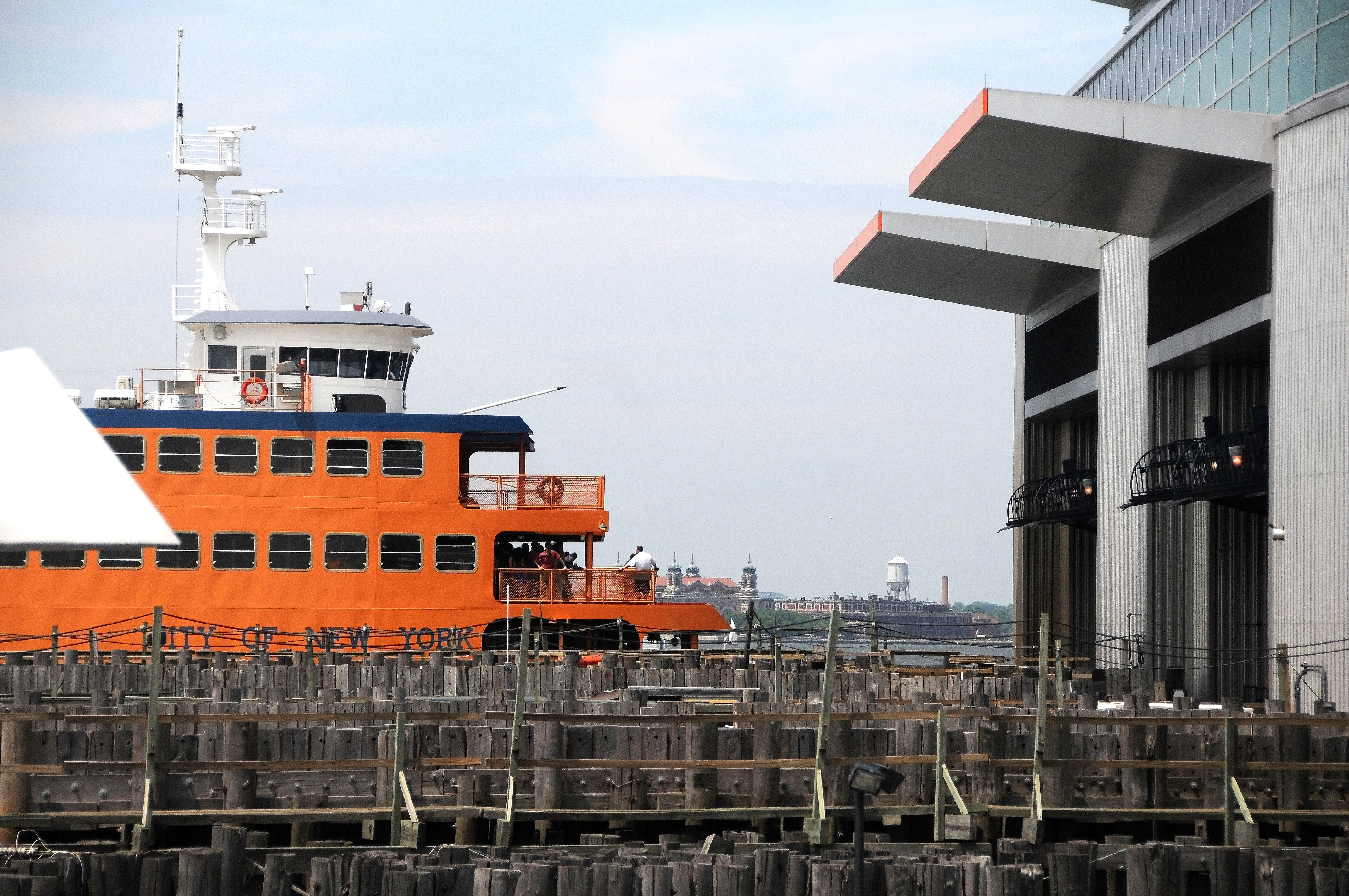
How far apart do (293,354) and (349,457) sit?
3286 mm

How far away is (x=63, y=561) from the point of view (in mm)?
34156

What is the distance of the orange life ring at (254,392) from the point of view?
34094mm

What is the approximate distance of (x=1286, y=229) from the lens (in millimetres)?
25031

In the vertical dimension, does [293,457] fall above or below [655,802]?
above

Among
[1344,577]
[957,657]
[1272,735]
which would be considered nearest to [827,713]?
[1272,735]

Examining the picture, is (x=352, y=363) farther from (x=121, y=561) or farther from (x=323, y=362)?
(x=121, y=561)

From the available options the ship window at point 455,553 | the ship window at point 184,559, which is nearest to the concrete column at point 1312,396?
the ship window at point 455,553

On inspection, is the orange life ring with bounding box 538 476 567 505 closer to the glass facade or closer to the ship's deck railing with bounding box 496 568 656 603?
the ship's deck railing with bounding box 496 568 656 603

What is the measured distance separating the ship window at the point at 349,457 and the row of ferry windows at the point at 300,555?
1.31 metres

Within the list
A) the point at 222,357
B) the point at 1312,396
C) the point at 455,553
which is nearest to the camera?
the point at 1312,396

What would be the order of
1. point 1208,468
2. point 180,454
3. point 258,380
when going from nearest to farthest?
1. point 1208,468
2. point 180,454
3. point 258,380

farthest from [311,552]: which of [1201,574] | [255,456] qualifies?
[1201,574]

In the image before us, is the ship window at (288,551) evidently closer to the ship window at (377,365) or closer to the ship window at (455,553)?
the ship window at (455,553)

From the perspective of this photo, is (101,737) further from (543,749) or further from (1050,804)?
(1050,804)
